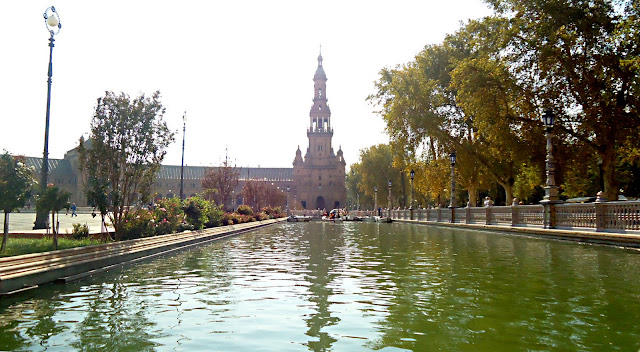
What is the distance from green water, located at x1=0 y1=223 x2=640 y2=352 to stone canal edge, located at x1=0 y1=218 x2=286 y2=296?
1.16 feet

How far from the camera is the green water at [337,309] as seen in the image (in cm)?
532

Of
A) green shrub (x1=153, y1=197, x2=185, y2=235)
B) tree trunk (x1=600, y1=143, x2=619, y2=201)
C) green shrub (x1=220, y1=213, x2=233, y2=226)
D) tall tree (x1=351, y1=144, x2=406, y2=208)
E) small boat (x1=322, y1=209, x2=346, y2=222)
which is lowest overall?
small boat (x1=322, y1=209, x2=346, y2=222)

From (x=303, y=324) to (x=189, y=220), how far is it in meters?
20.2

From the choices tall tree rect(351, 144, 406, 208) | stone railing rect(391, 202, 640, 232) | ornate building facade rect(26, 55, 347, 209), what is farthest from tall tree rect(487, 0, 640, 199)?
ornate building facade rect(26, 55, 347, 209)

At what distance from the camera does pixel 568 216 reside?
72.8 feet

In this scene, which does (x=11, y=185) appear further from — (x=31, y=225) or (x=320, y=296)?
(x=31, y=225)

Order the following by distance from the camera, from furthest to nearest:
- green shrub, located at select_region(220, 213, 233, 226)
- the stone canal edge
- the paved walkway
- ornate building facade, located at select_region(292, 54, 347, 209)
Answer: ornate building facade, located at select_region(292, 54, 347, 209) → green shrub, located at select_region(220, 213, 233, 226) → the paved walkway → the stone canal edge

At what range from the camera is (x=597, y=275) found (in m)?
10.3

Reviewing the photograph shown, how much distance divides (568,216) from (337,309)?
18.2m

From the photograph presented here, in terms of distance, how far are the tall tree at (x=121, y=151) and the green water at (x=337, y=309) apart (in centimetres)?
534

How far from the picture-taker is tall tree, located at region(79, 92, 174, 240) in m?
16.6

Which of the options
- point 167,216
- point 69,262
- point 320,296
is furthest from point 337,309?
point 167,216

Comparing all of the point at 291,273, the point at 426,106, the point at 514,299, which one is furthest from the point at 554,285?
the point at 426,106

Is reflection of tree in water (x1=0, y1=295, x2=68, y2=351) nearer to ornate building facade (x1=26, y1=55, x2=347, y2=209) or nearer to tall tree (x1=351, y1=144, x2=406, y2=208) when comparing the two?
tall tree (x1=351, y1=144, x2=406, y2=208)
